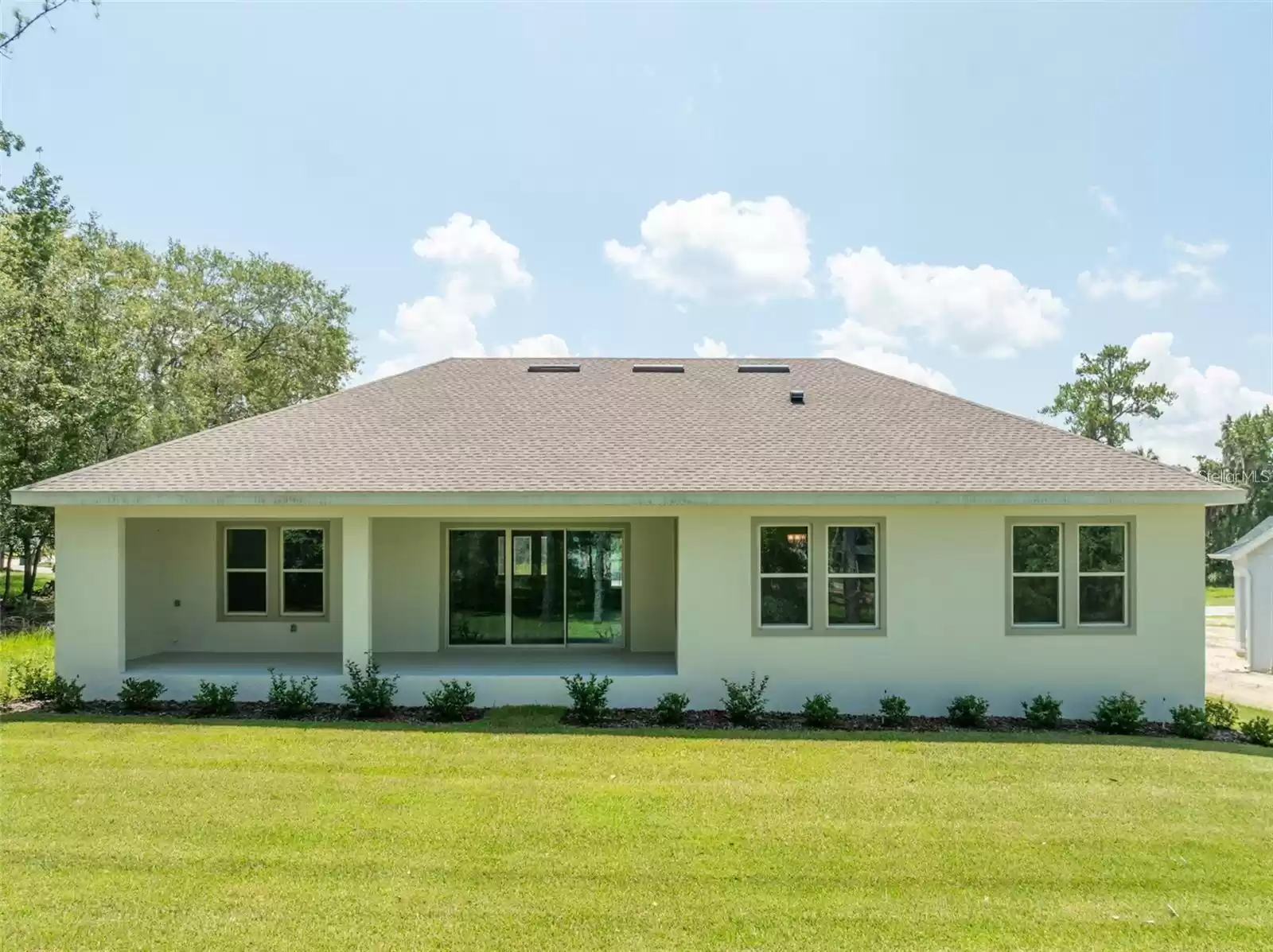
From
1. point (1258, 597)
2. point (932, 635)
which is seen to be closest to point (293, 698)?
point (932, 635)

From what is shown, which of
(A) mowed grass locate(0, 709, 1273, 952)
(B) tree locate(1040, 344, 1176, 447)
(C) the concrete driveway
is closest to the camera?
(A) mowed grass locate(0, 709, 1273, 952)

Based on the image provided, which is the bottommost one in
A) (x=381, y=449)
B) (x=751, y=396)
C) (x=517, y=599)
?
(x=517, y=599)

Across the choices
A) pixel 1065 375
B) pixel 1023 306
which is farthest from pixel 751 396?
pixel 1065 375

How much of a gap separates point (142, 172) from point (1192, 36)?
18.6m

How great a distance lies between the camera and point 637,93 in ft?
44.4

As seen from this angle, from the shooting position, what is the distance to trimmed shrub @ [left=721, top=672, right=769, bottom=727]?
30.8 ft

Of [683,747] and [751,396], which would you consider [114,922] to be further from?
[751,396]

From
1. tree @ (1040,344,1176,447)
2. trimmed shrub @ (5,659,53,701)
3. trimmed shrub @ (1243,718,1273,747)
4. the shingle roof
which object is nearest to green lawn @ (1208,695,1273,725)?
trimmed shrub @ (1243,718,1273,747)

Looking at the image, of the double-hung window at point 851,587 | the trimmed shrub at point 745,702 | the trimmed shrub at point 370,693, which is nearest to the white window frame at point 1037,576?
the double-hung window at point 851,587

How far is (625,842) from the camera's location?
5750mm

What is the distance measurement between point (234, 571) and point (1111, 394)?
41.0m

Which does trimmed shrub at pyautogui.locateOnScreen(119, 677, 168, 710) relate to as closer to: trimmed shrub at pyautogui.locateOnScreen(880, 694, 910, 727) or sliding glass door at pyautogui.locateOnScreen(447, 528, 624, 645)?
sliding glass door at pyautogui.locateOnScreen(447, 528, 624, 645)

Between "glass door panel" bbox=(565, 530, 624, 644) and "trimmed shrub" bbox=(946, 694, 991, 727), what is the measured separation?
4933 mm

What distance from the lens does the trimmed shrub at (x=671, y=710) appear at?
30.5 ft
